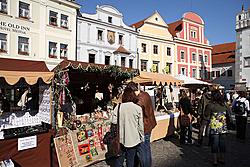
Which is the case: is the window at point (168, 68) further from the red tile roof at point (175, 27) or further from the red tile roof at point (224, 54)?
the red tile roof at point (224, 54)

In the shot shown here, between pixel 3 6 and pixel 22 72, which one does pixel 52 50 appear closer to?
pixel 3 6

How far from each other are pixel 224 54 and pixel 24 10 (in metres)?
31.3

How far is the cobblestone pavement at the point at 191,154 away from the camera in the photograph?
4.81 metres

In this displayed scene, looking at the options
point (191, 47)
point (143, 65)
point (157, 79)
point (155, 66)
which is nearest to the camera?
point (157, 79)

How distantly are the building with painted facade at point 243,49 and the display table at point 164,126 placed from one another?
23407mm

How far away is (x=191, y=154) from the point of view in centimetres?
553

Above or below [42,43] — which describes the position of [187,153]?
below

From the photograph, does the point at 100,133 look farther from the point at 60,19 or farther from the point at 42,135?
the point at 60,19

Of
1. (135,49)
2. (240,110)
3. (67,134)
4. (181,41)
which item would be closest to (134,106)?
(67,134)

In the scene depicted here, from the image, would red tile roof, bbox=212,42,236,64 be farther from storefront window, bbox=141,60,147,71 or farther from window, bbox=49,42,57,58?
window, bbox=49,42,57,58

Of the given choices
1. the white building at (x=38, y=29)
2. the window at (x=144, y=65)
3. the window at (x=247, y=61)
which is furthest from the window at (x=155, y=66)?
the window at (x=247, y=61)

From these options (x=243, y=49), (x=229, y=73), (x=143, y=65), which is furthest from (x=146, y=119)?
(x=229, y=73)

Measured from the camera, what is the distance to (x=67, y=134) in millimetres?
4305

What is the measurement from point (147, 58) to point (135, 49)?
1938 mm
